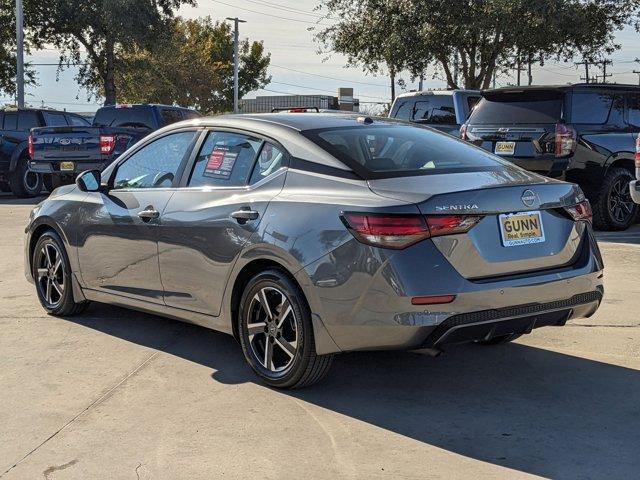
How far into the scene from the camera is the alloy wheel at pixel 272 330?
184 inches

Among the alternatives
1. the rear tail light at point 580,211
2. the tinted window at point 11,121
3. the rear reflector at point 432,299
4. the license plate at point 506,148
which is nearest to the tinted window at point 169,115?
the tinted window at point 11,121

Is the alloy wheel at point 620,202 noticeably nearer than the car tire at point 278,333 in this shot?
No

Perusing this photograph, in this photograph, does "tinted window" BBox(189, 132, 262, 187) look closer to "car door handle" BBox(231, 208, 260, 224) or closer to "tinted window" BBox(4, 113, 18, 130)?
"car door handle" BBox(231, 208, 260, 224)

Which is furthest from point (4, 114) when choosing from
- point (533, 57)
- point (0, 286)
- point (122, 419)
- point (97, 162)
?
point (533, 57)

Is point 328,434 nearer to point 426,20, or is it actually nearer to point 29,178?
point 29,178

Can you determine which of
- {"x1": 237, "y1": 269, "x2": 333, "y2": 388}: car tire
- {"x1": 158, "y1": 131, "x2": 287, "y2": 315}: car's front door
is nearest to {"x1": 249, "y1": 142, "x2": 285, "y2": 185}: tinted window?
{"x1": 158, "y1": 131, "x2": 287, "y2": 315}: car's front door

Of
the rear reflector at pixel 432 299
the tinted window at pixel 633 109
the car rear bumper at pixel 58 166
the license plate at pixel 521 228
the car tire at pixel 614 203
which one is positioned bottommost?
the car tire at pixel 614 203

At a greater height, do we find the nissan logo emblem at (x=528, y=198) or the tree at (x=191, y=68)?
the tree at (x=191, y=68)

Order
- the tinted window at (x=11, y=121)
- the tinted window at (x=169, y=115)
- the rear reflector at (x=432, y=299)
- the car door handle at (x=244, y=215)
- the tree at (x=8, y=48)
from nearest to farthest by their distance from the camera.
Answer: the rear reflector at (x=432, y=299) → the car door handle at (x=244, y=215) → the tinted window at (x=169, y=115) → the tinted window at (x=11, y=121) → the tree at (x=8, y=48)

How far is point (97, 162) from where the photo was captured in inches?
604

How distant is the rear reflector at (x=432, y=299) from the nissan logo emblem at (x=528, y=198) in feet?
2.36

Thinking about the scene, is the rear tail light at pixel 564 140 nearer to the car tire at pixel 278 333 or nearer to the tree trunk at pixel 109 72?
the car tire at pixel 278 333

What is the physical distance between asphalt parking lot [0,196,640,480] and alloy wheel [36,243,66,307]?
1.27ft

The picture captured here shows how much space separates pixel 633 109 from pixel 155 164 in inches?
315
